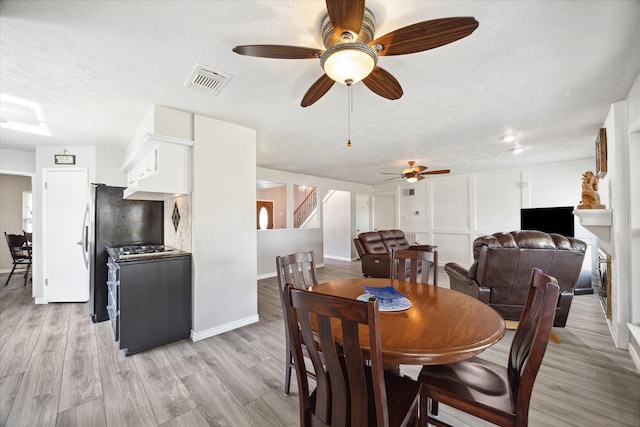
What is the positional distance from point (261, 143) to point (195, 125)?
127cm

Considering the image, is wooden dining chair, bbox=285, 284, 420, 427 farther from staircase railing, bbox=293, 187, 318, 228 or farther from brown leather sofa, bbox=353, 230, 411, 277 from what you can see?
staircase railing, bbox=293, 187, 318, 228

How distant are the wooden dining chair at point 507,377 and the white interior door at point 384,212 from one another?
7227 millimetres

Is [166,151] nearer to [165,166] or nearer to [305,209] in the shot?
[165,166]

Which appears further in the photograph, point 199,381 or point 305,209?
point 305,209

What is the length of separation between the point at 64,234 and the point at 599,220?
7.34 metres

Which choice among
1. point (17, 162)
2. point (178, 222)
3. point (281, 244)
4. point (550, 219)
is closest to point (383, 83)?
point (178, 222)

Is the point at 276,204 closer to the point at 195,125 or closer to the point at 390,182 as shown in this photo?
the point at 390,182

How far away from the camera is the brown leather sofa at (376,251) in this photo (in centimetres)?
541

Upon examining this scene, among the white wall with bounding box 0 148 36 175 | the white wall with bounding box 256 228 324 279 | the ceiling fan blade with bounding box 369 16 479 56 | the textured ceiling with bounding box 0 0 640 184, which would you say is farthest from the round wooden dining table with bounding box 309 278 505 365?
the white wall with bounding box 0 148 36 175

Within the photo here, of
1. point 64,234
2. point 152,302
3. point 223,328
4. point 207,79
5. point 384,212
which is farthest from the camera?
point 384,212

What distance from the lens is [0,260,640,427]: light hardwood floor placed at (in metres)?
1.75

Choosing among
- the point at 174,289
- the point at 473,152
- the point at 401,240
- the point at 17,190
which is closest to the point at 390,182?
the point at 401,240

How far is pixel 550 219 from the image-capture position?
5.48m

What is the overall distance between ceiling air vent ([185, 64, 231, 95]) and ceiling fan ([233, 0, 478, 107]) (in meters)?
0.81
